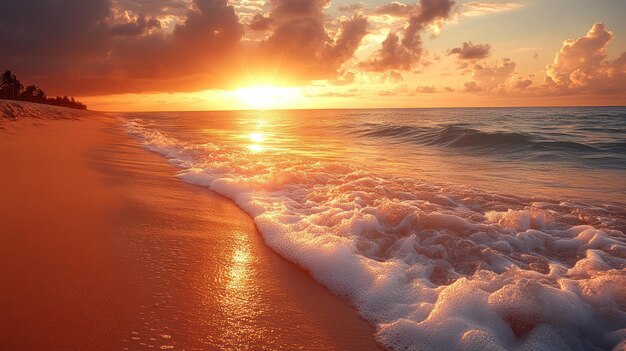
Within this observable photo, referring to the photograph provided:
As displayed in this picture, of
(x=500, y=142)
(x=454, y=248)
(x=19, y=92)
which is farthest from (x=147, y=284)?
(x=19, y=92)

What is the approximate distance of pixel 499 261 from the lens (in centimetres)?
378

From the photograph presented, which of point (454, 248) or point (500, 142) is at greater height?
point (500, 142)

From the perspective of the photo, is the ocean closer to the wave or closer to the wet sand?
the wet sand

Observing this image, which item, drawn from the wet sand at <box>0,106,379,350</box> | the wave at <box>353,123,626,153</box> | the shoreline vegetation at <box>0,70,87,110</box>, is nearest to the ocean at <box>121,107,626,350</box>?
the wet sand at <box>0,106,379,350</box>

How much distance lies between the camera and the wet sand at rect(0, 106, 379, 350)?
2328 mm

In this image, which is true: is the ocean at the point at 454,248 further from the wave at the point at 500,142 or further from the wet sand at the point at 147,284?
the wave at the point at 500,142

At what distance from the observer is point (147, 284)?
2951mm

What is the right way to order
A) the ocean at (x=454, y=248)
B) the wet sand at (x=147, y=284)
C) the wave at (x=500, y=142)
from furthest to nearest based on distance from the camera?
the wave at (x=500, y=142), the ocean at (x=454, y=248), the wet sand at (x=147, y=284)

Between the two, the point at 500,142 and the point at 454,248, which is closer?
the point at 454,248

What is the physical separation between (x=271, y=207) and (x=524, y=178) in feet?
23.8

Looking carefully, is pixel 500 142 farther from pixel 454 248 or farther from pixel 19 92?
pixel 19 92

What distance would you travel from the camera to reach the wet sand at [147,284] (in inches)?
91.7

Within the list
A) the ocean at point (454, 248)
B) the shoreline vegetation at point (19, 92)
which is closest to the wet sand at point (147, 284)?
the ocean at point (454, 248)

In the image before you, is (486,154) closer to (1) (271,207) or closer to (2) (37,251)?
(1) (271,207)
